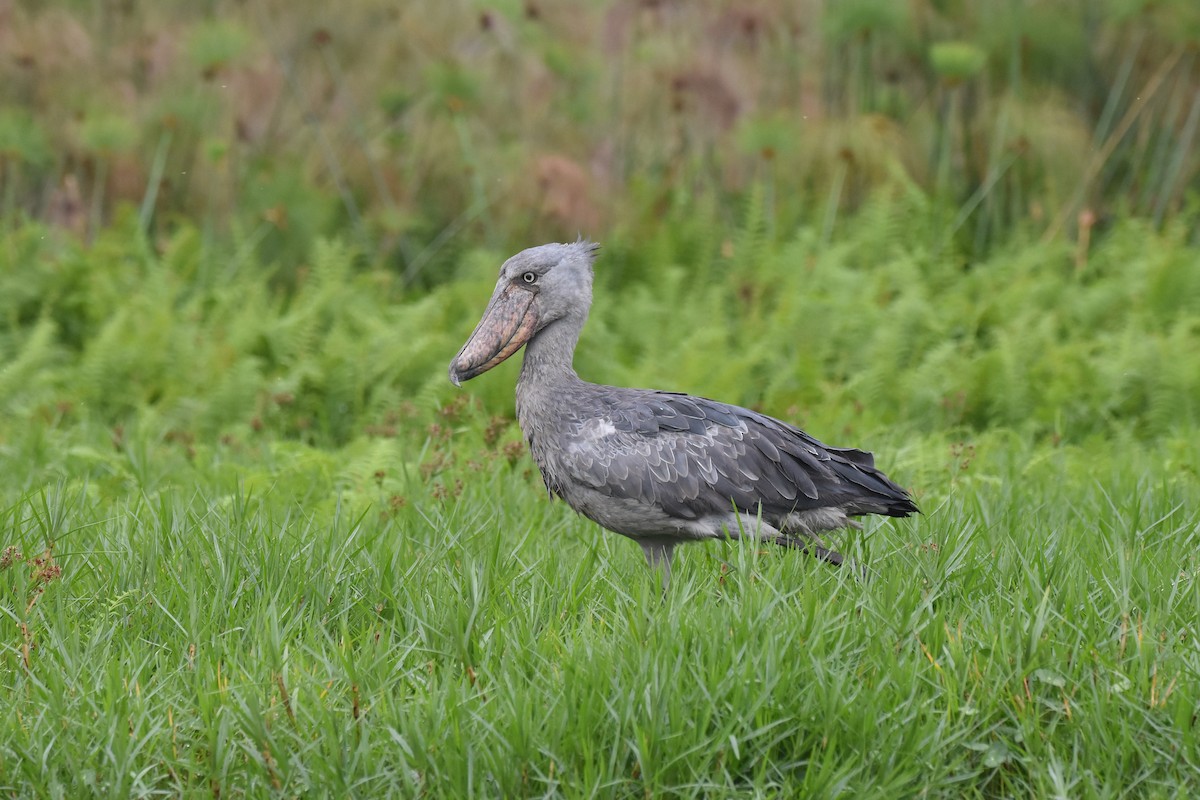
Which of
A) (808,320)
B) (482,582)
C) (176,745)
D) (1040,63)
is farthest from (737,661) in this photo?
(1040,63)

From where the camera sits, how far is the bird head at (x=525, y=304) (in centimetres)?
534

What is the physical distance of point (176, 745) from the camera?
3.95 metres

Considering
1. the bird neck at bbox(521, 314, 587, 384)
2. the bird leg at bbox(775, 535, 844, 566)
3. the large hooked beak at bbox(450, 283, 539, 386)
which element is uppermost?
the large hooked beak at bbox(450, 283, 539, 386)

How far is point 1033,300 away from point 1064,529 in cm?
497

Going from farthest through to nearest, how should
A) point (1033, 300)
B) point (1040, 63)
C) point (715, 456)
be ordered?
point (1040, 63)
point (1033, 300)
point (715, 456)

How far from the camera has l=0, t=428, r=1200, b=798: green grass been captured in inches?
151

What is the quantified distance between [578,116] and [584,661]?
8154 mm

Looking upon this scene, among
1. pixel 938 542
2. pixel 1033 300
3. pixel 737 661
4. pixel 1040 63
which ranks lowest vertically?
pixel 1033 300

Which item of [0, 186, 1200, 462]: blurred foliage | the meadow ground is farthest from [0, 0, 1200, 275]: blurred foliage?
the meadow ground

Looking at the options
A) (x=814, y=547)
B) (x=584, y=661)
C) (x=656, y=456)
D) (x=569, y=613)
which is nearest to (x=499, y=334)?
(x=656, y=456)

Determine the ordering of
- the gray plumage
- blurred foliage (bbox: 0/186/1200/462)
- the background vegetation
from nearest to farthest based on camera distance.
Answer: the background vegetation < the gray plumage < blurred foliage (bbox: 0/186/1200/462)

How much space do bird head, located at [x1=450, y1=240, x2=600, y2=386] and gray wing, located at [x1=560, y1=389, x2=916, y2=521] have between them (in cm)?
41

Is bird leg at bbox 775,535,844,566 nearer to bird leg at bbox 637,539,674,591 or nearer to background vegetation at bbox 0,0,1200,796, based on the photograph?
background vegetation at bbox 0,0,1200,796

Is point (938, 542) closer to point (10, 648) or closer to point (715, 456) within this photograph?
point (715, 456)
